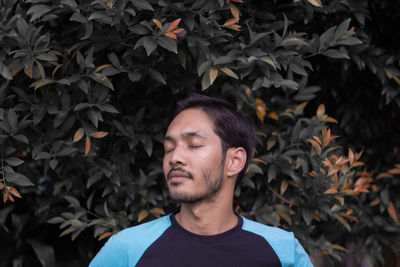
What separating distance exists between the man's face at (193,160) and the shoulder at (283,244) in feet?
0.87

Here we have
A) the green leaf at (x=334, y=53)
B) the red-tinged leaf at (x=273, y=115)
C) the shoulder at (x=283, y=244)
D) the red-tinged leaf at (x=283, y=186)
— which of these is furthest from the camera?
the red-tinged leaf at (x=273, y=115)

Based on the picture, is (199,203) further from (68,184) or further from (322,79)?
(322,79)

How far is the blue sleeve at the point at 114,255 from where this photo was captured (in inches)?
90.8

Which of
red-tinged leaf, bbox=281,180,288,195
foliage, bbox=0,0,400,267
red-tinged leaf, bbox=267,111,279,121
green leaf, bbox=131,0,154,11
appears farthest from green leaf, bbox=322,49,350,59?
green leaf, bbox=131,0,154,11

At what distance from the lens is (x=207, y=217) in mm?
2371

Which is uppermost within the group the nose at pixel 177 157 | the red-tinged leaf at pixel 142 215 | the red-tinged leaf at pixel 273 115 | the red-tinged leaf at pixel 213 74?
the red-tinged leaf at pixel 213 74

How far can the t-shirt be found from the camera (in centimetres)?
229

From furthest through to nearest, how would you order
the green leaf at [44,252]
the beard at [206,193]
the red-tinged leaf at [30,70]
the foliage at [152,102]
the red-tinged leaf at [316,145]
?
1. the green leaf at [44,252]
2. the red-tinged leaf at [316,145]
3. the foliage at [152,102]
4. the red-tinged leaf at [30,70]
5. the beard at [206,193]

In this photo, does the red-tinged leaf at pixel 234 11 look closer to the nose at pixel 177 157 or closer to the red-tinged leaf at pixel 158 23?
the red-tinged leaf at pixel 158 23

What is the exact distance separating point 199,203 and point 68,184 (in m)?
1.34

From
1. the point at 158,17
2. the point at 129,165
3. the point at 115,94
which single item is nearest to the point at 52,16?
the point at 158,17

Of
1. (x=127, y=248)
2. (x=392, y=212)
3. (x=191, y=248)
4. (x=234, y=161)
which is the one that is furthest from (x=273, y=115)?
(x=127, y=248)

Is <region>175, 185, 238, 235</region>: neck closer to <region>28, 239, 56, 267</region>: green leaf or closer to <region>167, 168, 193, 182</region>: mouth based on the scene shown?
<region>167, 168, 193, 182</region>: mouth

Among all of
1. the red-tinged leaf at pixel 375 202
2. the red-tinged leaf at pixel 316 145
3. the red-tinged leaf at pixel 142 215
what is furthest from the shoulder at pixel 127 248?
the red-tinged leaf at pixel 375 202
